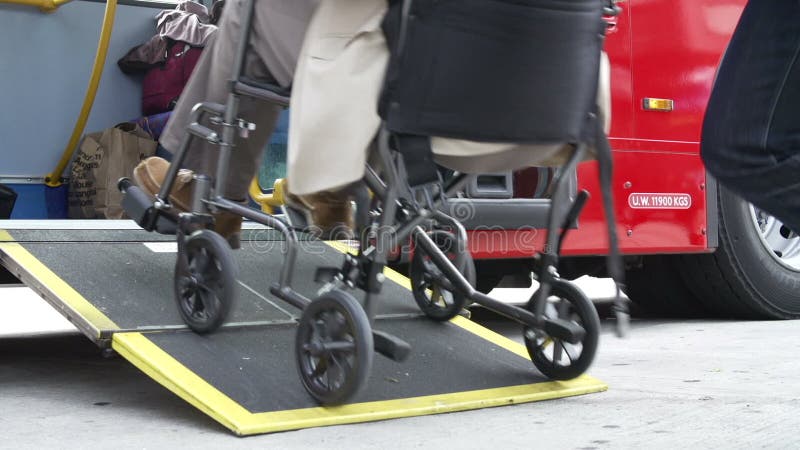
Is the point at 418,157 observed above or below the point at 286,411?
above

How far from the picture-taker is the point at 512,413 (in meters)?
3.16

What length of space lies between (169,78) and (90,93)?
39 cm

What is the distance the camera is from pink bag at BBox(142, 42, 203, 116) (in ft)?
17.3

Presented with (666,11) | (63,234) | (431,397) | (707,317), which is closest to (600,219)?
(666,11)

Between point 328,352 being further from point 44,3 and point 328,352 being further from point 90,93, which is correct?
point 44,3

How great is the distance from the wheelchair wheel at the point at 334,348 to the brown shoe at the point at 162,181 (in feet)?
3.11

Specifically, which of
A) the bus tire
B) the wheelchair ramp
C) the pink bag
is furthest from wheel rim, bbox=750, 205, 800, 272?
the pink bag

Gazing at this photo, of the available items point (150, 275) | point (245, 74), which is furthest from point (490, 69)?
point (150, 275)

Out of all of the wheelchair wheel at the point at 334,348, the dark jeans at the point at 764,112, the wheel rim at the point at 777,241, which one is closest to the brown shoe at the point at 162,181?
the wheelchair wheel at the point at 334,348

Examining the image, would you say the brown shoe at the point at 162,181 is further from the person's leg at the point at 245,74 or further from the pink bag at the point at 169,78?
the pink bag at the point at 169,78

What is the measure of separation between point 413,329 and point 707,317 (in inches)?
103

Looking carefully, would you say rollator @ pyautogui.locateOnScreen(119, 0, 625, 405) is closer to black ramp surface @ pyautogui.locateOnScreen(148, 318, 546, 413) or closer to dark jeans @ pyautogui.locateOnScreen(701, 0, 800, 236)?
black ramp surface @ pyautogui.locateOnScreen(148, 318, 546, 413)

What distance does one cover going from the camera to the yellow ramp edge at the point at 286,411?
2.85 meters

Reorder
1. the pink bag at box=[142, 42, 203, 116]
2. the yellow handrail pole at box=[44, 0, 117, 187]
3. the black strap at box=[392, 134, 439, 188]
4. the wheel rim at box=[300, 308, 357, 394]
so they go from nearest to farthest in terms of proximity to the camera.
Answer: the black strap at box=[392, 134, 439, 188] < the wheel rim at box=[300, 308, 357, 394] < the yellow handrail pole at box=[44, 0, 117, 187] < the pink bag at box=[142, 42, 203, 116]
